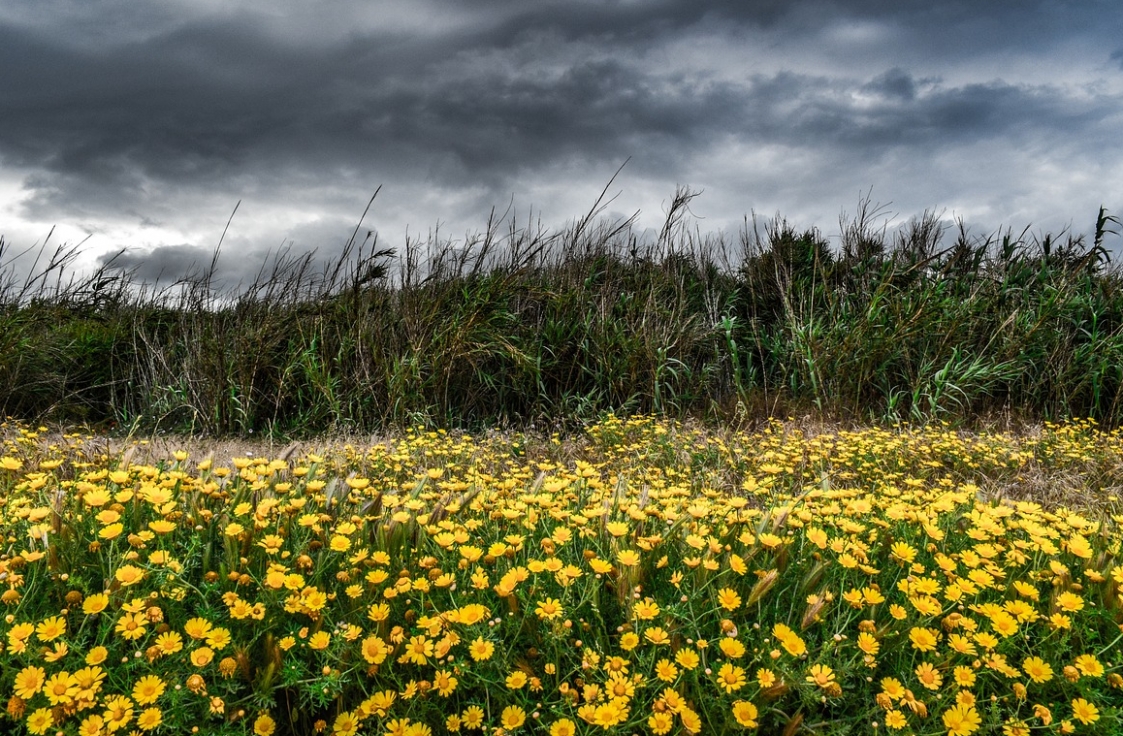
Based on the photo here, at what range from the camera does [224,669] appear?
1.40 metres

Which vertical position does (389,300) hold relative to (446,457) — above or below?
above

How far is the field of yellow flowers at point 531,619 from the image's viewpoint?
1.40 metres

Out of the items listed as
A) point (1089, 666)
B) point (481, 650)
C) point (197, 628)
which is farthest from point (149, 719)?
point (1089, 666)

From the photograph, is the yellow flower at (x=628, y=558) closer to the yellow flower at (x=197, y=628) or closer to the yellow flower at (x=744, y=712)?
the yellow flower at (x=744, y=712)

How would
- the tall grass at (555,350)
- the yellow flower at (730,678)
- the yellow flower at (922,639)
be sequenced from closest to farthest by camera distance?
the yellow flower at (730,678) → the yellow flower at (922,639) → the tall grass at (555,350)

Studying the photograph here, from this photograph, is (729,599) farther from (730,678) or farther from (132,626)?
(132,626)

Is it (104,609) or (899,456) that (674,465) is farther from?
(104,609)

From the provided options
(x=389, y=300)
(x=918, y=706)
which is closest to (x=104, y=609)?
(x=918, y=706)

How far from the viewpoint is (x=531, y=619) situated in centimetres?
159

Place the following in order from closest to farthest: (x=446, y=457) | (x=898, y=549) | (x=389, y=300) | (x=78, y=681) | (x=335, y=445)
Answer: (x=78, y=681) → (x=898, y=549) → (x=446, y=457) → (x=335, y=445) → (x=389, y=300)

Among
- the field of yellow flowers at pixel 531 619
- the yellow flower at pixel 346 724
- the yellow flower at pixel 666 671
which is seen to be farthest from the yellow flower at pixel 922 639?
the yellow flower at pixel 346 724

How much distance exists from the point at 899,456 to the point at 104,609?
14.0 feet

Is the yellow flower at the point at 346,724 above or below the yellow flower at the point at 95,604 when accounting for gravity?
below

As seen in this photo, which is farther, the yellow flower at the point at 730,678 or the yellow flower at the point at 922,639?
the yellow flower at the point at 922,639
